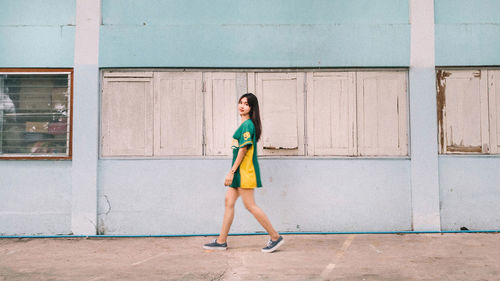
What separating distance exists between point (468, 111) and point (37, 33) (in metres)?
6.29

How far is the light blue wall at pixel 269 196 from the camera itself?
568cm

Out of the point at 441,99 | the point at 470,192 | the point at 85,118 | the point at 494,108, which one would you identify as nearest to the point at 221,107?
the point at 85,118

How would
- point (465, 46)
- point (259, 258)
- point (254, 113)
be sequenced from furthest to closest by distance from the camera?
1. point (465, 46)
2. point (254, 113)
3. point (259, 258)

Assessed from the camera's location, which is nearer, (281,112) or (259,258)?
(259,258)

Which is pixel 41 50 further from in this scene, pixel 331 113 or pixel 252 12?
pixel 331 113

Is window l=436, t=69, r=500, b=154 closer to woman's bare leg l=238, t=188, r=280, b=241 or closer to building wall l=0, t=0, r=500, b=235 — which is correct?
building wall l=0, t=0, r=500, b=235

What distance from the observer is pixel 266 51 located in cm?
577

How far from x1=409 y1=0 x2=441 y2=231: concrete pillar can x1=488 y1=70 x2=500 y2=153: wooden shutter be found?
2.74ft

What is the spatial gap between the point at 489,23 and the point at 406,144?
212 centimetres

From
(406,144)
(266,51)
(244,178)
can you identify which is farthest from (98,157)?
(406,144)

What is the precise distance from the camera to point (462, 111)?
229 inches

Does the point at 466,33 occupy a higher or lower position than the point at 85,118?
higher

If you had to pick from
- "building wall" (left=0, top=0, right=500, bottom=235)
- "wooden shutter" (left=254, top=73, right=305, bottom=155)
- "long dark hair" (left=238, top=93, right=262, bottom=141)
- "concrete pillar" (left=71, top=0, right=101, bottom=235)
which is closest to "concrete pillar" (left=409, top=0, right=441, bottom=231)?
"building wall" (left=0, top=0, right=500, bottom=235)

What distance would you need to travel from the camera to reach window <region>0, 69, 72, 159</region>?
5793 mm
